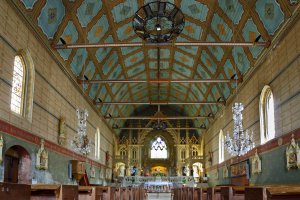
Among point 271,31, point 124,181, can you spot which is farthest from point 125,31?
point 124,181

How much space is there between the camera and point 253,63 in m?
17.6

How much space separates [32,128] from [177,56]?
13475 millimetres

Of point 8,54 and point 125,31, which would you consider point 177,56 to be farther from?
point 8,54

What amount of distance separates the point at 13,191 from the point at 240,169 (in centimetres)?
1793

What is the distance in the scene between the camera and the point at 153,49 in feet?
81.8

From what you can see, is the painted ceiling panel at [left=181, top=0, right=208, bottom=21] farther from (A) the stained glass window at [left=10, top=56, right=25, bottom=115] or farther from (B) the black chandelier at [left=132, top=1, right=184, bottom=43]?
(B) the black chandelier at [left=132, top=1, right=184, bottom=43]

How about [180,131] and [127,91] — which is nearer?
→ [127,91]

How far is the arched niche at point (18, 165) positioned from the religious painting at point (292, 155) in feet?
30.1

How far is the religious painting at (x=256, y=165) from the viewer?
16.8m

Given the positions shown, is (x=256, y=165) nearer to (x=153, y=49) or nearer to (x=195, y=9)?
(x=195, y=9)

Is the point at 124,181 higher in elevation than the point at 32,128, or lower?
lower

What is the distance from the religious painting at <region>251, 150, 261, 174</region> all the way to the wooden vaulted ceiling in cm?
442

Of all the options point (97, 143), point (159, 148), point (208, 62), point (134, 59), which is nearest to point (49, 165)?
point (134, 59)

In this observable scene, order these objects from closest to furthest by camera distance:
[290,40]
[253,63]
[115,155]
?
1. [290,40]
2. [253,63]
3. [115,155]
